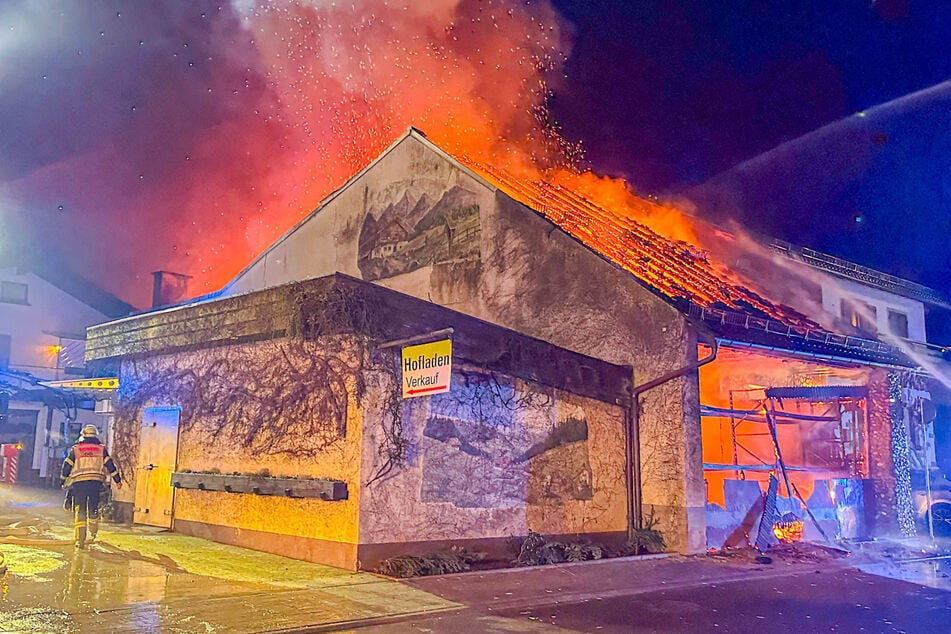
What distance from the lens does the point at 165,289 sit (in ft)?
104

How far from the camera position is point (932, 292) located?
29.6 metres

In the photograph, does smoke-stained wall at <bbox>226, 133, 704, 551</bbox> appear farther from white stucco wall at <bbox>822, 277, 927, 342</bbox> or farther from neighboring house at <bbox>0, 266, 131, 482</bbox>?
neighboring house at <bbox>0, 266, 131, 482</bbox>

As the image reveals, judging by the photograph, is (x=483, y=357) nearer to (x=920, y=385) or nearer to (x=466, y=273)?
(x=466, y=273)

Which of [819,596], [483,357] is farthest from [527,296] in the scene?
[819,596]

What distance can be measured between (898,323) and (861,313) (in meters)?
2.23

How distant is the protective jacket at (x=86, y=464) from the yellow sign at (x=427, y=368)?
15.5 feet

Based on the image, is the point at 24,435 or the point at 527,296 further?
the point at 24,435

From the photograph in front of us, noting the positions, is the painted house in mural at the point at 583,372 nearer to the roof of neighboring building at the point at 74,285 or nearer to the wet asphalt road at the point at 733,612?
the wet asphalt road at the point at 733,612

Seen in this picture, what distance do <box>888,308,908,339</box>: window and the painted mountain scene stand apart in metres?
18.9

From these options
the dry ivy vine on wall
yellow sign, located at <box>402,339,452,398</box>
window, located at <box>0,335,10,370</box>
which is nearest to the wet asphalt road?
yellow sign, located at <box>402,339,452,398</box>

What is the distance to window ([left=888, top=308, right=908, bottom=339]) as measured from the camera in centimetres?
2762

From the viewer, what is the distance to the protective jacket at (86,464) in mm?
10984

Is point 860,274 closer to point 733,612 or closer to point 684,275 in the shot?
point 684,275

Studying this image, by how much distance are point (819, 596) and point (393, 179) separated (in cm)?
1230
